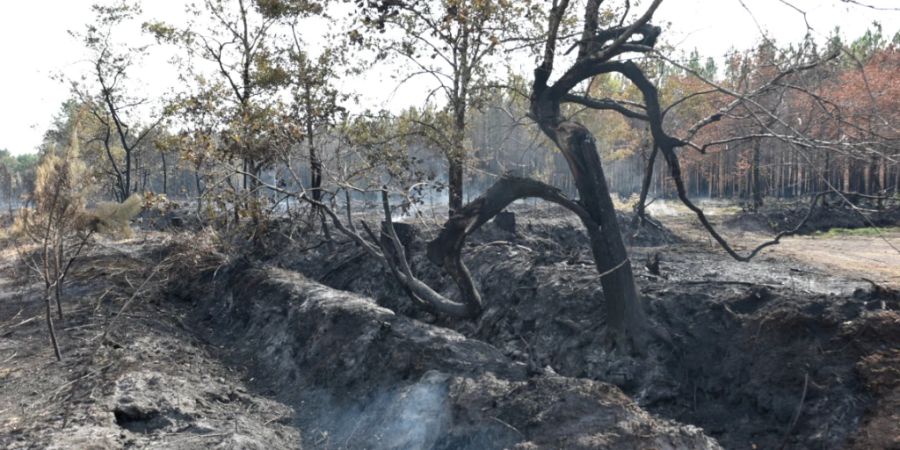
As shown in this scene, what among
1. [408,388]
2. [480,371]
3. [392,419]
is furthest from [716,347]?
[392,419]

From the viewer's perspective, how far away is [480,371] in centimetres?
612

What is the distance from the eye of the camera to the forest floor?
5020 mm

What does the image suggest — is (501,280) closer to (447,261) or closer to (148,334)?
(447,261)

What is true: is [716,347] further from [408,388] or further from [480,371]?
[408,388]

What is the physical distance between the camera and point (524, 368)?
6410 mm

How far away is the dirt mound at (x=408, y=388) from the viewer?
463 centimetres

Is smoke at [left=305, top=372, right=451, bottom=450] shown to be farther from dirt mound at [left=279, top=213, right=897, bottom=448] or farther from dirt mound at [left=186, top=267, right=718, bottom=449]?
dirt mound at [left=279, top=213, right=897, bottom=448]

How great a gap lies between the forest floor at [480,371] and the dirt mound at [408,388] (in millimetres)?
20

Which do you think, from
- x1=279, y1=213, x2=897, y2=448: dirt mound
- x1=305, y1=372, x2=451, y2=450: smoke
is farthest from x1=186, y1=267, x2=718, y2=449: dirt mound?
x1=279, y1=213, x2=897, y2=448: dirt mound

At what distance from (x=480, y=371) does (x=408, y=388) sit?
2.35 ft

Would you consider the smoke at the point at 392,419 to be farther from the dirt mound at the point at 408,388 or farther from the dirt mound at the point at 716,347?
the dirt mound at the point at 716,347

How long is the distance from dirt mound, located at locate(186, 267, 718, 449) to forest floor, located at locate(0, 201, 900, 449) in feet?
0.07

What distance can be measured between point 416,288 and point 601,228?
9.05 ft

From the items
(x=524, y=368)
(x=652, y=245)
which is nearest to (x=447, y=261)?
(x=524, y=368)
